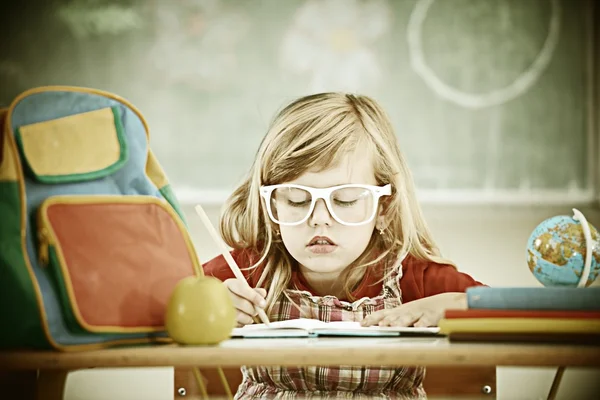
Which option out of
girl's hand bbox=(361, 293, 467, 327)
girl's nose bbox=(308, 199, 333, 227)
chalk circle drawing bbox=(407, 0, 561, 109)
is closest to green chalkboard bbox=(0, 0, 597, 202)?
chalk circle drawing bbox=(407, 0, 561, 109)

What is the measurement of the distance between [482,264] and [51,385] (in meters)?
1.65

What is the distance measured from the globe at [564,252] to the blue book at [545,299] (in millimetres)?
182

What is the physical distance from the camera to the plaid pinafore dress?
133 cm

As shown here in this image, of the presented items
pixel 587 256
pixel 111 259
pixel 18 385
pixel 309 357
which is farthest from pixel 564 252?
pixel 18 385

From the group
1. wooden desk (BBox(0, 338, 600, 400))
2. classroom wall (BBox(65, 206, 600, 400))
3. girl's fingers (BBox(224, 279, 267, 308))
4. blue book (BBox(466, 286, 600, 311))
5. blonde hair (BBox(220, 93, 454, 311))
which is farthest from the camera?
classroom wall (BBox(65, 206, 600, 400))

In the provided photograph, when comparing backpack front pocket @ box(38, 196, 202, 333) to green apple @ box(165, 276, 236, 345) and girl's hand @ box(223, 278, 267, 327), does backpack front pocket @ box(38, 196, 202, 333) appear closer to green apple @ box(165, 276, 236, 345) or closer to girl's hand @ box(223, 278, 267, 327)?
green apple @ box(165, 276, 236, 345)

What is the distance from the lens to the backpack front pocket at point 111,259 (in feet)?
2.86

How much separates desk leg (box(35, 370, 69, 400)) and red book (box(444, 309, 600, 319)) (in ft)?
1.58

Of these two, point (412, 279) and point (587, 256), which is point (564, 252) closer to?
point (587, 256)

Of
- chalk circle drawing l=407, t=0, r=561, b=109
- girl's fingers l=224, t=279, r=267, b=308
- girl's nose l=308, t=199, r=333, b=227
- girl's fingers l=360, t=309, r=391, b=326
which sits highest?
chalk circle drawing l=407, t=0, r=561, b=109

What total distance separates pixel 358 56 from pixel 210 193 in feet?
2.03

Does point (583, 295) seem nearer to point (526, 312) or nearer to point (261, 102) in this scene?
point (526, 312)

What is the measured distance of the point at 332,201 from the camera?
4.24 feet

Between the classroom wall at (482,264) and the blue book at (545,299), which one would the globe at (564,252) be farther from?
the classroom wall at (482,264)
